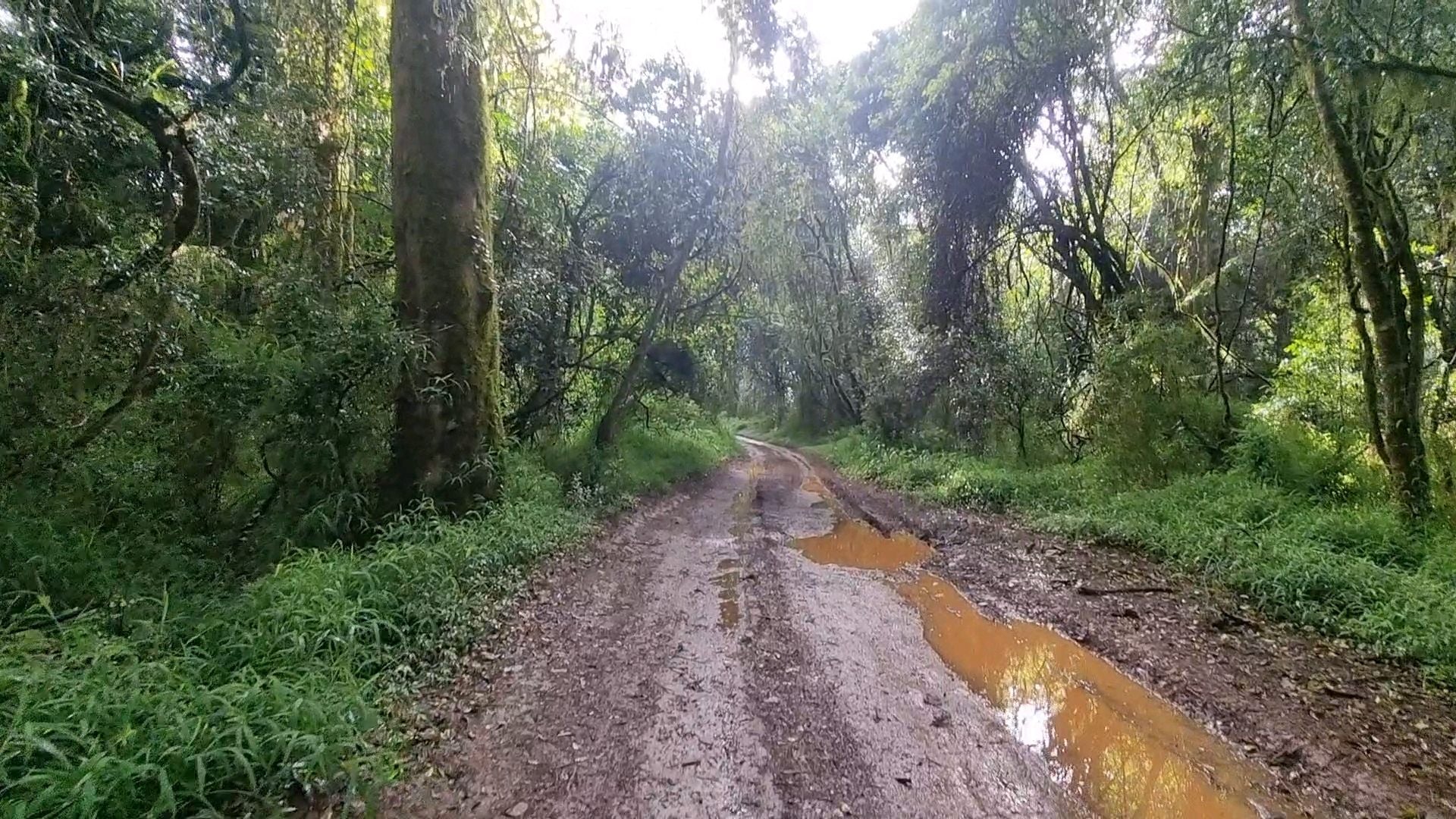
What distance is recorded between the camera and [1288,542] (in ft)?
20.4

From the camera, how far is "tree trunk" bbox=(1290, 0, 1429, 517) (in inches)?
252

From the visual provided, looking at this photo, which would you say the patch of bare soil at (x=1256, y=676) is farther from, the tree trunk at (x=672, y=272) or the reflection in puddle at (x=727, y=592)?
the tree trunk at (x=672, y=272)

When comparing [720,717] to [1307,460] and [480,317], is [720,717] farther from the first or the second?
[1307,460]

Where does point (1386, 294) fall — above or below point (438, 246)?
below

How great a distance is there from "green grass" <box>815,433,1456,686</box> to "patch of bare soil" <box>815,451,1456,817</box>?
222 mm

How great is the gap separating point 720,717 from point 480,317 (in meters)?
5.39

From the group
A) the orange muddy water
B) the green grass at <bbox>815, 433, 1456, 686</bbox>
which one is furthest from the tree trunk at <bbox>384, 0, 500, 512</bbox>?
the green grass at <bbox>815, 433, 1456, 686</bbox>

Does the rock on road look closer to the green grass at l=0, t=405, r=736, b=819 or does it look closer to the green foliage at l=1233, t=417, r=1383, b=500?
the green grass at l=0, t=405, r=736, b=819

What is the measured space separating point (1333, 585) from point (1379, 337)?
285 centimetres

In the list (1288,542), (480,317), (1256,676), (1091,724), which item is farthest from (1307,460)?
(480,317)

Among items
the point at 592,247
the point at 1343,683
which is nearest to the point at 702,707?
the point at 1343,683

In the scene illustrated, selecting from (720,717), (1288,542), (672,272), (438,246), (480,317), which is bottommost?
(720,717)

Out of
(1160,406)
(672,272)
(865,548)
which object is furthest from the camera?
(672,272)

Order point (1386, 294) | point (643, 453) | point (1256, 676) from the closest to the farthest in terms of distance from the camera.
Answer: point (1256, 676)
point (1386, 294)
point (643, 453)
